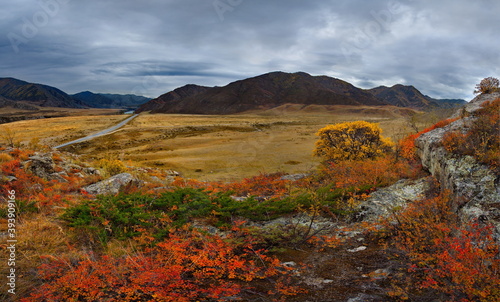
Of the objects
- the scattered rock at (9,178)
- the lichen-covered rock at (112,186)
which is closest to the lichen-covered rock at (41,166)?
the scattered rock at (9,178)

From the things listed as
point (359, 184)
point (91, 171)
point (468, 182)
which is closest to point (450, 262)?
point (468, 182)

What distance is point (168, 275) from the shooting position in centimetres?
434

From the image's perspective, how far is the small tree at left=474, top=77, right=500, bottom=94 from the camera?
416 inches

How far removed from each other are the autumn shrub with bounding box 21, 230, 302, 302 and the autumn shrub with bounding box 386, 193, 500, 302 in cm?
178

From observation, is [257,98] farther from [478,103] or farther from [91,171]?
[478,103]

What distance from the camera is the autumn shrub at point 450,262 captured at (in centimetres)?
334

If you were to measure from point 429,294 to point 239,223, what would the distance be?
3.90 meters

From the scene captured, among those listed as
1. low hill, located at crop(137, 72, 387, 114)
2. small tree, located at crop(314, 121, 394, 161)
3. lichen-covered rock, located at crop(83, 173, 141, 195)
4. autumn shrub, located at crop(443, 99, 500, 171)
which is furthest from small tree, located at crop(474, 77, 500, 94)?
low hill, located at crop(137, 72, 387, 114)

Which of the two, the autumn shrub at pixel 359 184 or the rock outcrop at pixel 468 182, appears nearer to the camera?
the rock outcrop at pixel 468 182

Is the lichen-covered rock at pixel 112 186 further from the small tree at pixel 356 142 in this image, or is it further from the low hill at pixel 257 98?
the low hill at pixel 257 98

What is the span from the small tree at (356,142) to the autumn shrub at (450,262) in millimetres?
12129

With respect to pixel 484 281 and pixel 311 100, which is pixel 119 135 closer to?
pixel 484 281

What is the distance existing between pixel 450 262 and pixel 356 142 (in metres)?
14.6

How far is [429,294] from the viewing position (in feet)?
12.2
